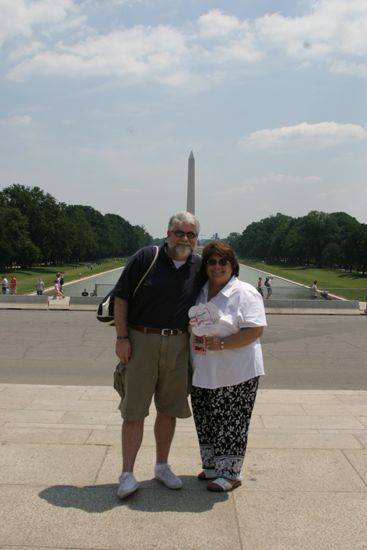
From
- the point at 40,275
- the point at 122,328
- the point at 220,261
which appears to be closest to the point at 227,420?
the point at 122,328

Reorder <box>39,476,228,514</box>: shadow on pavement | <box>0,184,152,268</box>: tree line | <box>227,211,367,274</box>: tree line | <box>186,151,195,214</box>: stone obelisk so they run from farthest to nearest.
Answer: <box>227,211,367,274</box>: tree line, <box>0,184,152,268</box>: tree line, <box>186,151,195,214</box>: stone obelisk, <box>39,476,228,514</box>: shadow on pavement

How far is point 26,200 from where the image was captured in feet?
284

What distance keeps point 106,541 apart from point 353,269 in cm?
10067

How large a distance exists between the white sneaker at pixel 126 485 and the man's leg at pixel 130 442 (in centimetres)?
7

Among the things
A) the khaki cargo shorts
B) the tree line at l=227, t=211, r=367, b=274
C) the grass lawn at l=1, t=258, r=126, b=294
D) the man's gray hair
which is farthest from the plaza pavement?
the tree line at l=227, t=211, r=367, b=274

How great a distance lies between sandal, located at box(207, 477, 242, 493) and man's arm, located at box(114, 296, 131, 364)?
38.9 inches

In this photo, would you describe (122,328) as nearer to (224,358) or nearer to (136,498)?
(224,358)

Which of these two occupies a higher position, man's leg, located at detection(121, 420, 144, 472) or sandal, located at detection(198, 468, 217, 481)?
man's leg, located at detection(121, 420, 144, 472)

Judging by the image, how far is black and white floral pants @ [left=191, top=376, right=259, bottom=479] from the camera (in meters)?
3.84

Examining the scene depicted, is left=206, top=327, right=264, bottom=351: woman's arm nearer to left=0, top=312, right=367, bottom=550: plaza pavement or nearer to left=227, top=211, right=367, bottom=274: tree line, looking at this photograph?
left=0, top=312, right=367, bottom=550: plaza pavement

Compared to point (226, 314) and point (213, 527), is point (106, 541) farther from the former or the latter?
point (226, 314)

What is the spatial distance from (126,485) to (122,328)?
995 millimetres

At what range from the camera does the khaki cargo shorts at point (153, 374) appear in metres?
3.74

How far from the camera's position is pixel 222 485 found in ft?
12.1
